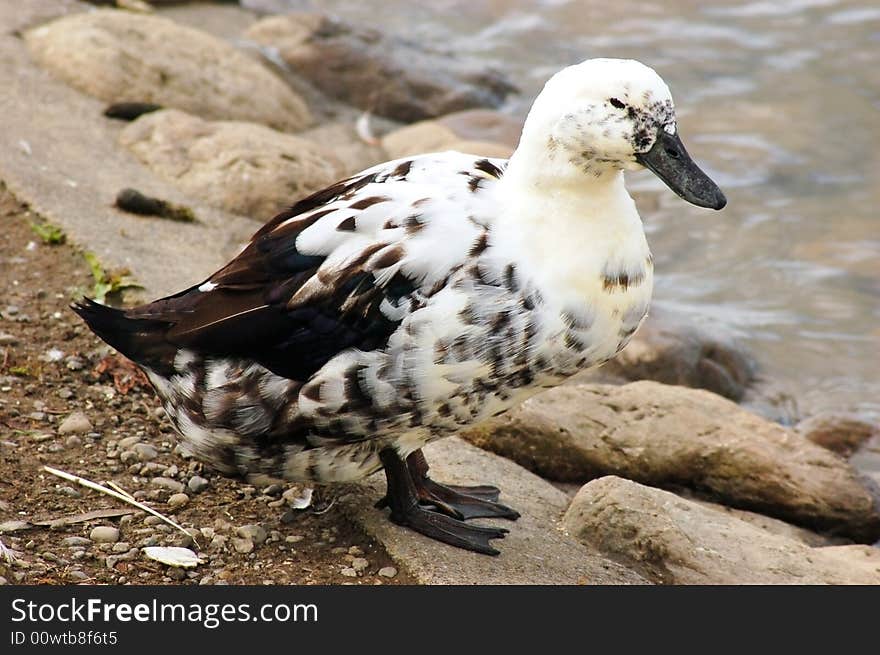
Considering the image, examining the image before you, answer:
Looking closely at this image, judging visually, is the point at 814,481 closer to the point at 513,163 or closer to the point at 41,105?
the point at 513,163

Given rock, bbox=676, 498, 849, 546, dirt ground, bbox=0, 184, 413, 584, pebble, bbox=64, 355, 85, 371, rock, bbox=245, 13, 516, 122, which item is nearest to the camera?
dirt ground, bbox=0, 184, 413, 584

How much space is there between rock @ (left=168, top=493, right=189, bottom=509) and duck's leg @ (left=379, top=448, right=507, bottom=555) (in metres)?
0.78

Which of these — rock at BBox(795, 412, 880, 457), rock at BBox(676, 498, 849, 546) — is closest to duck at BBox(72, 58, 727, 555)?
rock at BBox(676, 498, 849, 546)

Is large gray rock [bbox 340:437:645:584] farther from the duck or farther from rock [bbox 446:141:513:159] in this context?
rock [bbox 446:141:513:159]

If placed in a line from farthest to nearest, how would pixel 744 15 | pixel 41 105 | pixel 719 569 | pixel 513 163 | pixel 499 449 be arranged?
pixel 744 15
pixel 41 105
pixel 499 449
pixel 719 569
pixel 513 163

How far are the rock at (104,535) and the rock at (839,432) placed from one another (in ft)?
13.7

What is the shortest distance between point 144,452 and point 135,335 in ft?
2.02

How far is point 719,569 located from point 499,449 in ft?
4.29

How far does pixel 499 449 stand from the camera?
5.62 m

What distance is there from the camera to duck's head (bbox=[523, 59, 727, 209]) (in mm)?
3957

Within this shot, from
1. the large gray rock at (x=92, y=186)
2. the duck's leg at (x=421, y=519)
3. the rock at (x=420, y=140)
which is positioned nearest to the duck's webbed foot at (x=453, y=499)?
the duck's leg at (x=421, y=519)

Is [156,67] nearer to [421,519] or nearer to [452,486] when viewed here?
[452,486]

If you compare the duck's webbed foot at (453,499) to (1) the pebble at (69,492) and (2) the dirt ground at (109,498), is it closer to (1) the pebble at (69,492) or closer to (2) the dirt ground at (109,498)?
(2) the dirt ground at (109,498)
